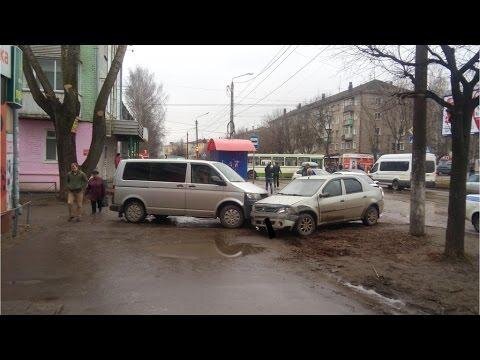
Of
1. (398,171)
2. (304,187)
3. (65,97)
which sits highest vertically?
(65,97)

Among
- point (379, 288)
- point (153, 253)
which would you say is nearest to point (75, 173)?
point (153, 253)

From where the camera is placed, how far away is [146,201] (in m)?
13.3

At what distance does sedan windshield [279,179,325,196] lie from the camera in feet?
40.1

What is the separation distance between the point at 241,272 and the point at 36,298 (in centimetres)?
324

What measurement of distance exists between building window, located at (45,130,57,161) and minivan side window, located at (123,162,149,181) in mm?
10609

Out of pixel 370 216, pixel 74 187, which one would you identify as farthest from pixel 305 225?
pixel 74 187

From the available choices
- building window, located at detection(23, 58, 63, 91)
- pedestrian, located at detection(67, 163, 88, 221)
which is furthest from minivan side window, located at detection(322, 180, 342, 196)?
building window, located at detection(23, 58, 63, 91)

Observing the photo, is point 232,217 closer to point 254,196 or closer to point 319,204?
point 254,196

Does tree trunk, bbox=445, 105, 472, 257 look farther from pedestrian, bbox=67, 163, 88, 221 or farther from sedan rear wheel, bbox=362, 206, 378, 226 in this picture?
pedestrian, bbox=67, 163, 88, 221

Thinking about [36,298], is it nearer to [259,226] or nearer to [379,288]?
[379,288]

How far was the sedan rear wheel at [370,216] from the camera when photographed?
43.1ft

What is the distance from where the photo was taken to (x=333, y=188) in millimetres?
12367

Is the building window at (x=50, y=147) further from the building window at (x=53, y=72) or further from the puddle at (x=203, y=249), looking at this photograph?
the puddle at (x=203, y=249)

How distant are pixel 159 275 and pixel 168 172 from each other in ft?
19.9
